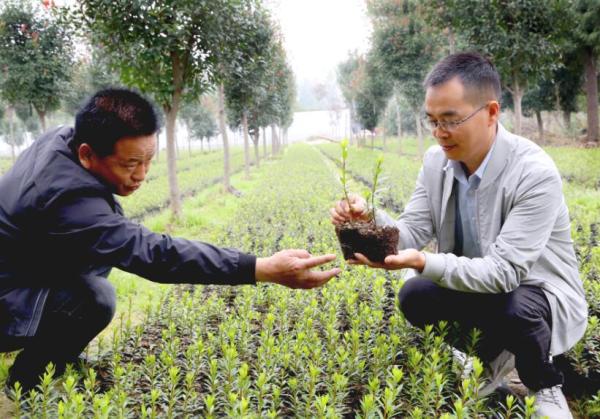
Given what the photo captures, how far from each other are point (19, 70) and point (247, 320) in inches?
494

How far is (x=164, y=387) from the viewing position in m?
2.58

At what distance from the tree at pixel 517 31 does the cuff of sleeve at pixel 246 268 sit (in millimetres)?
10175

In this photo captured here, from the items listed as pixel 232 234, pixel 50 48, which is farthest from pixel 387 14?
pixel 232 234

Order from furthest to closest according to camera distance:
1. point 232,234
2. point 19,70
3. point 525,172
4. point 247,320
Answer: point 19,70 → point 232,234 → point 247,320 → point 525,172

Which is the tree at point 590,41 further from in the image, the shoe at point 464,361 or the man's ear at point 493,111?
the shoe at point 464,361

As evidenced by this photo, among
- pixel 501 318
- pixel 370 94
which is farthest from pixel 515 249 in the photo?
pixel 370 94

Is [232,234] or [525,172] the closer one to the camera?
[525,172]

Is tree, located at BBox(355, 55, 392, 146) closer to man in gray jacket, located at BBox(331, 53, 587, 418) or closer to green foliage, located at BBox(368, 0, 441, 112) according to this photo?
green foliage, located at BBox(368, 0, 441, 112)

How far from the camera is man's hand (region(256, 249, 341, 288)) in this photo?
7.99 feet

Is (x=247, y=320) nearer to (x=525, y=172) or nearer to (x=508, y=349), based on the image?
(x=508, y=349)

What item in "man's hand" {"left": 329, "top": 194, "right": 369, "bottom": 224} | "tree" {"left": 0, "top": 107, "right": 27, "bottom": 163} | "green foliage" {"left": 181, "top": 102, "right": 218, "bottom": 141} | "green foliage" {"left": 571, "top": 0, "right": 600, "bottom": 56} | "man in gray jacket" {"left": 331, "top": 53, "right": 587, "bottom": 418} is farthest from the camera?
"tree" {"left": 0, "top": 107, "right": 27, "bottom": 163}

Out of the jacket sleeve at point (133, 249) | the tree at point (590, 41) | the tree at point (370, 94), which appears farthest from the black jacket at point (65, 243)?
the tree at point (370, 94)

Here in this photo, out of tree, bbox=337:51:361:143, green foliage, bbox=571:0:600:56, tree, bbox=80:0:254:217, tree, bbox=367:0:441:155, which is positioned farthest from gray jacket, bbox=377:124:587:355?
tree, bbox=337:51:361:143

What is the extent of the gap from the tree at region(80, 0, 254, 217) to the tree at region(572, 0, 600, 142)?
13092 millimetres
